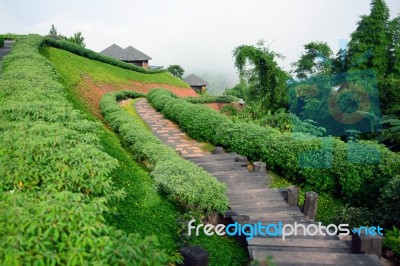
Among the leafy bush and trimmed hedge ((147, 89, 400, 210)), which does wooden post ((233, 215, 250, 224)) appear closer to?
trimmed hedge ((147, 89, 400, 210))

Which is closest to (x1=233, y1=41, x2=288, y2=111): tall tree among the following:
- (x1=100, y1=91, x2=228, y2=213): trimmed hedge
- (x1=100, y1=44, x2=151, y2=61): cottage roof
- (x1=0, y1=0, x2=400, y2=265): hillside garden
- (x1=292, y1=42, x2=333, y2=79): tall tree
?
(x1=0, y1=0, x2=400, y2=265): hillside garden

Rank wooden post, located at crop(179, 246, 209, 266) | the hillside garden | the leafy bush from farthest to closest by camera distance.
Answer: the leafy bush, wooden post, located at crop(179, 246, 209, 266), the hillside garden

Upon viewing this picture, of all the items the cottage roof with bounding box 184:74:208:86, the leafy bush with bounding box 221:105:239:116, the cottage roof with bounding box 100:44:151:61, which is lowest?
the leafy bush with bounding box 221:105:239:116

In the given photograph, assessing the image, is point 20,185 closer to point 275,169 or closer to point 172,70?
point 275,169

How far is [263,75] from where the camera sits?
20469 mm

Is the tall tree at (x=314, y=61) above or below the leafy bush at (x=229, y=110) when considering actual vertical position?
above

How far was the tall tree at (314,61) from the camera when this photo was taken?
22.3 metres

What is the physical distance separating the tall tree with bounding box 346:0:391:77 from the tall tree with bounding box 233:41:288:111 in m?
6.84

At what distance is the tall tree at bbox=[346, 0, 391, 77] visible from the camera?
75.5 feet

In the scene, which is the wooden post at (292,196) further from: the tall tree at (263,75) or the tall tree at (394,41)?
the tall tree at (394,41)

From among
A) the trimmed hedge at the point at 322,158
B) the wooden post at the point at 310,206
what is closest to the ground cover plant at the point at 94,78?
the trimmed hedge at the point at 322,158

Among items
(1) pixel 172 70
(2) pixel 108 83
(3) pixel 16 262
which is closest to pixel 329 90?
(2) pixel 108 83

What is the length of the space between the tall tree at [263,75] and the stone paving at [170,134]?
6550 millimetres

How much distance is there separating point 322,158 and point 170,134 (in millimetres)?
6268
